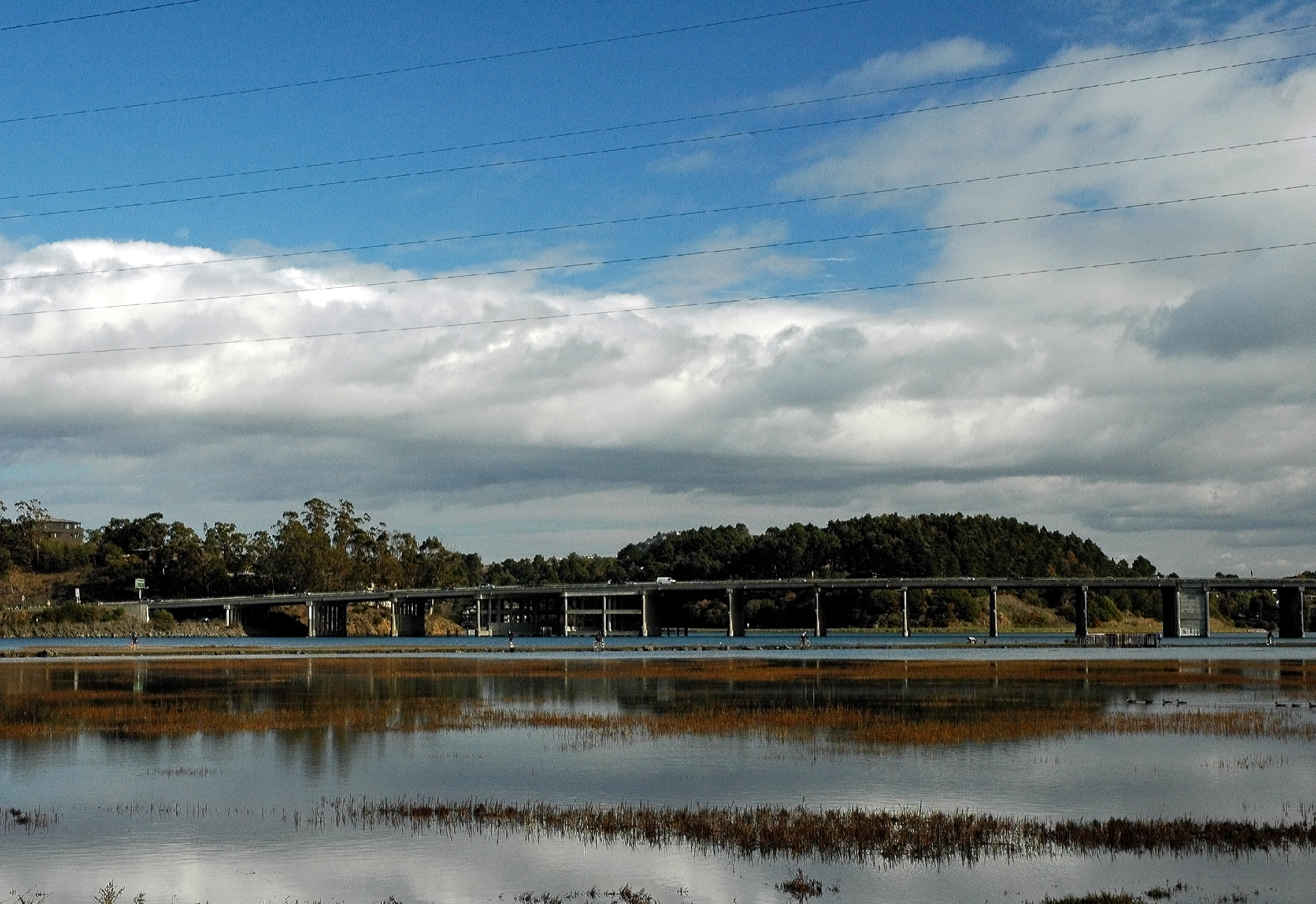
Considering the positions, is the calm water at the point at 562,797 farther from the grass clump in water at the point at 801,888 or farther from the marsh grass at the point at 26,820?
the marsh grass at the point at 26,820

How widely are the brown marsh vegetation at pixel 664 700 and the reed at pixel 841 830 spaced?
15246 millimetres

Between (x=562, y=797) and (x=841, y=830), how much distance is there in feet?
27.6

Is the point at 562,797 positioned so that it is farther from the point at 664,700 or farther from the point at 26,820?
the point at 664,700

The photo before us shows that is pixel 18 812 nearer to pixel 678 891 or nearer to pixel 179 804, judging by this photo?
pixel 179 804

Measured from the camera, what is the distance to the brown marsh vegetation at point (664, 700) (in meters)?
52.5

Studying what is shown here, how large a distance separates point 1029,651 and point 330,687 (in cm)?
9137

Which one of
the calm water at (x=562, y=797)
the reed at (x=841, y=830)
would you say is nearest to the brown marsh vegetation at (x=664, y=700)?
the calm water at (x=562, y=797)

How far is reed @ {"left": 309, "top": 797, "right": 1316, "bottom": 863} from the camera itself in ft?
93.4

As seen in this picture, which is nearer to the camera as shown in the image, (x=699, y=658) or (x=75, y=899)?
(x=75, y=899)

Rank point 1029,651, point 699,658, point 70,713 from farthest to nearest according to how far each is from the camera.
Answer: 1. point 1029,651
2. point 699,658
3. point 70,713

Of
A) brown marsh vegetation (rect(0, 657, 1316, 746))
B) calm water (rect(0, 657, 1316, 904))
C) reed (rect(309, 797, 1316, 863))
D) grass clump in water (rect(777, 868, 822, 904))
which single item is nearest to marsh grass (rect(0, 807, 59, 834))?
calm water (rect(0, 657, 1316, 904))

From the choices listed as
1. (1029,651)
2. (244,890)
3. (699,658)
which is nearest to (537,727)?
(244,890)

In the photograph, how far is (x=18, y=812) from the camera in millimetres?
32812

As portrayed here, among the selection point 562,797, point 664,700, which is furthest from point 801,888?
point 664,700
